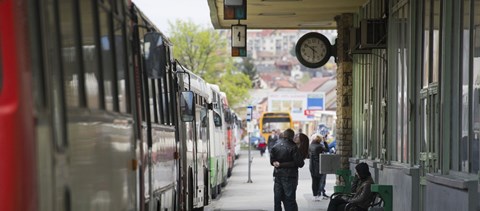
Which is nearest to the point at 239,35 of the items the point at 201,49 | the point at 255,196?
the point at 255,196

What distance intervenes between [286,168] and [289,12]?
8.40 meters

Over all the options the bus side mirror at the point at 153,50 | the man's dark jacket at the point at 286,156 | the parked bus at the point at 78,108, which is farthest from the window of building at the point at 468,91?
the man's dark jacket at the point at 286,156

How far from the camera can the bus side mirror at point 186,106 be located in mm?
16078

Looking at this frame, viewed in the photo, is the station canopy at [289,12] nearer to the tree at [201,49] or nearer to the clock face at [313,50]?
the clock face at [313,50]

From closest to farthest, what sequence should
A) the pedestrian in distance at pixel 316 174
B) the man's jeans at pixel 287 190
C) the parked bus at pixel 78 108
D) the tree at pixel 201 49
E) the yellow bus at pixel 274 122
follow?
the parked bus at pixel 78 108
the man's jeans at pixel 287 190
the pedestrian in distance at pixel 316 174
the yellow bus at pixel 274 122
the tree at pixel 201 49

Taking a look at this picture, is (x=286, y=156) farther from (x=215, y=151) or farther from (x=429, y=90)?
(x=215, y=151)

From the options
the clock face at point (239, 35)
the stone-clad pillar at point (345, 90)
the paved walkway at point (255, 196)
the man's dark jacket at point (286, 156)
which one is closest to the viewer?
the man's dark jacket at point (286, 156)

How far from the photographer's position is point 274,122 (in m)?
82.9

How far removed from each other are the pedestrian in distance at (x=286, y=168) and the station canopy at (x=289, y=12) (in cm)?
510

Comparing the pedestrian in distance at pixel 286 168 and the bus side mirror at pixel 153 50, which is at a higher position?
the bus side mirror at pixel 153 50

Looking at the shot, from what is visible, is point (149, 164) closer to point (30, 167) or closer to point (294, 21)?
point (30, 167)

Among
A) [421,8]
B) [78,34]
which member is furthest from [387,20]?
[78,34]

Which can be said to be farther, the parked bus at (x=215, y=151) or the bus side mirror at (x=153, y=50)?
the parked bus at (x=215, y=151)

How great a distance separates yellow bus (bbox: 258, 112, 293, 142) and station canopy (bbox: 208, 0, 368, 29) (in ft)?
161
